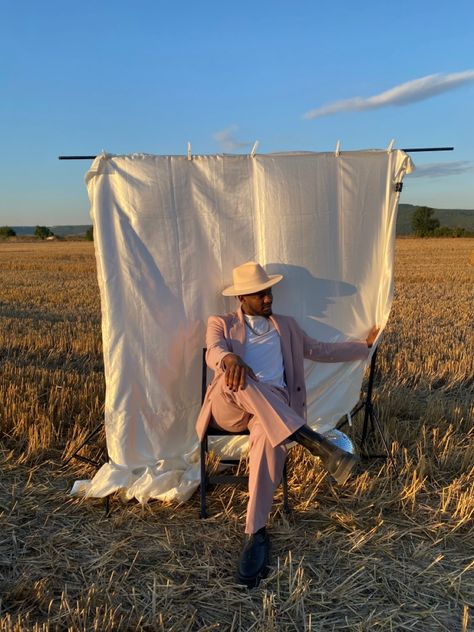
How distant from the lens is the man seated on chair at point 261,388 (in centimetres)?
307

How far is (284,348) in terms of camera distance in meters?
→ 3.64

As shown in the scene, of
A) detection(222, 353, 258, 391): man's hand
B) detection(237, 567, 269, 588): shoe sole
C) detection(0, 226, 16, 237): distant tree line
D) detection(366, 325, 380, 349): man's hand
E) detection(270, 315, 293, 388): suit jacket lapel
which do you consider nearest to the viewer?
detection(237, 567, 269, 588): shoe sole

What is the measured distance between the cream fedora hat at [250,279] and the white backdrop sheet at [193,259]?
0.91 ft

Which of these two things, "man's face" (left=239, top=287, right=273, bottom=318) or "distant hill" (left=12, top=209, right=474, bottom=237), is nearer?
"man's face" (left=239, top=287, right=273, bottom=318)

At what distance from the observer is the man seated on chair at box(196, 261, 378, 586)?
3.07 metres

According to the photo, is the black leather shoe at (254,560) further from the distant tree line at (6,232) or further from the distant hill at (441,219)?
the distant hill at (441,219)

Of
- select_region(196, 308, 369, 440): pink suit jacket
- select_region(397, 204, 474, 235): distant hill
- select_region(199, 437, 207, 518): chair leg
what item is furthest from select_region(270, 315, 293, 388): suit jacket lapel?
select_region(397, 204, 474, 235): distant hill

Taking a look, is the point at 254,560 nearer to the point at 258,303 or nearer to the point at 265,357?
the point at 265,357

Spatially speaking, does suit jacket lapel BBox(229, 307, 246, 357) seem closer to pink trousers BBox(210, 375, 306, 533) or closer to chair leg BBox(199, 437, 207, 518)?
pink trousers BBox(210, 375, 306, 533)

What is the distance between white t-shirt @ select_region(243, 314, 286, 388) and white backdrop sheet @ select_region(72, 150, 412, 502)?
18.4 inches

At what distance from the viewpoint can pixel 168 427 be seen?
395 cm

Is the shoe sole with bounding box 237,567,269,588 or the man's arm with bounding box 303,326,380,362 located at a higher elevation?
the man's arm with bounding box 303,326,380,362

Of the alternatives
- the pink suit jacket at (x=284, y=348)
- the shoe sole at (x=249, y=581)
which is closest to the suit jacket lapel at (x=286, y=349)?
the pink suit jacket at (x=284, y=348)

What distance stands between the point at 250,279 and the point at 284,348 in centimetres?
50
